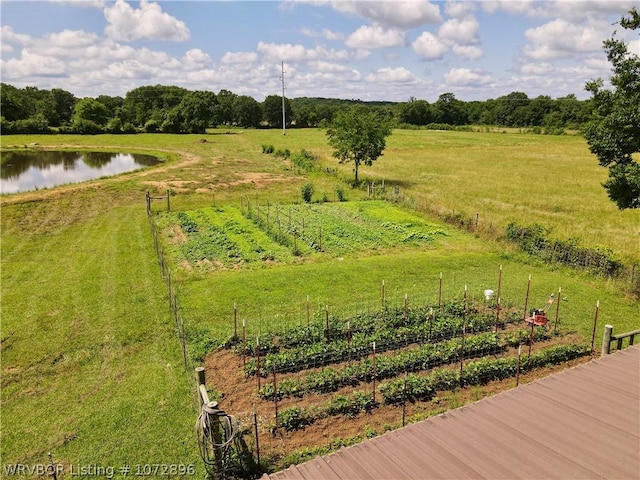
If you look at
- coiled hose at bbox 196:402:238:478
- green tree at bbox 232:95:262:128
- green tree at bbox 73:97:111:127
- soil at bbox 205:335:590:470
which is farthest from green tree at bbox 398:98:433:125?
coiled hose at bbox 196:402:238:478

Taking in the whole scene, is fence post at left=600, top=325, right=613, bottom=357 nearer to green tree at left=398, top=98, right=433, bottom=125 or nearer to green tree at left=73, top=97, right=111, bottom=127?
green tree at left=73, top=97, right=111, bottom=127

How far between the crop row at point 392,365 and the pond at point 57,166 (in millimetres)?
37436

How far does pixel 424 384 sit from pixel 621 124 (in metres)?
12.5

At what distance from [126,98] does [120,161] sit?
7881cm

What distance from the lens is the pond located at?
145ft

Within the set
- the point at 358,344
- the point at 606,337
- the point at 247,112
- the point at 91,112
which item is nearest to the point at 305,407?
the point at 358,344

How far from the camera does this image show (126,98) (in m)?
128

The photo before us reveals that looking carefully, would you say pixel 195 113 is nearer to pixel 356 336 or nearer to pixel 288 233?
pixel 288 233

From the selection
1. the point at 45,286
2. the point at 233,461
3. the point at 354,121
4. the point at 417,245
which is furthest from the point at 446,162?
the point at 233,461

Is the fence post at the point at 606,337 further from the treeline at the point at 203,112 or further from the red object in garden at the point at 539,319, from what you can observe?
the treeline at the point at 203,112

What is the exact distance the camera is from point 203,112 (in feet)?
320

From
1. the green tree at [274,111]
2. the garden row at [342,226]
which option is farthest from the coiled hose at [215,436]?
the green tree at [274,111]

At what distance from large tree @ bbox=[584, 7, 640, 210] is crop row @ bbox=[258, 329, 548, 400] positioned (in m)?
7.35

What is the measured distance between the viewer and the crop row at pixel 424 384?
9789 mm
